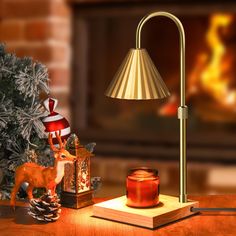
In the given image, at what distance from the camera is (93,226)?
1272 mm

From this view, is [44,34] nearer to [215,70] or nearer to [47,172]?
[215,70]

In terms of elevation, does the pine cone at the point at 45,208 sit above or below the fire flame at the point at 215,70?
below

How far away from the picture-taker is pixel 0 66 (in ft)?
4.90

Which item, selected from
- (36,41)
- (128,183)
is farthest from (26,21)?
(128,183)

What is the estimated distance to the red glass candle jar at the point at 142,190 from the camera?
4.29ft

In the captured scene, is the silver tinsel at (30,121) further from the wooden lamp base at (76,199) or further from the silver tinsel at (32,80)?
the wooden lamp base at (76,199)

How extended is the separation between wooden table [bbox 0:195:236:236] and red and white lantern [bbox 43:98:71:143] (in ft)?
0.56

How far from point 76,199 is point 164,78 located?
154cm

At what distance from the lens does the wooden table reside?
4.04 ft

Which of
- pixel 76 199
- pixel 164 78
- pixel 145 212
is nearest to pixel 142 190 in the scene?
pixel 145 212

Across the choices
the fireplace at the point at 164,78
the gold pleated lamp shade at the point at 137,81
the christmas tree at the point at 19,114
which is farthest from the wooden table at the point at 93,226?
the fireplace at the point at 164,78

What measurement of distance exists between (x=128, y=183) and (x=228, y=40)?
1.62 meters

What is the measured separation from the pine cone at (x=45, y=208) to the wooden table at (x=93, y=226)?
0.04ft

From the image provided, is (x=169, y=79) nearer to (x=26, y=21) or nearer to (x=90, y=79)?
(x=90, y=79)
